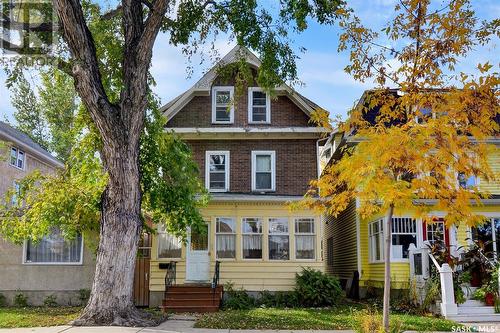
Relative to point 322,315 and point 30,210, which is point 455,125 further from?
point 30,210

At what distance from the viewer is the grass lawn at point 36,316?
462 inches

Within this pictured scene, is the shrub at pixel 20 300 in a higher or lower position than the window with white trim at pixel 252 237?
lower

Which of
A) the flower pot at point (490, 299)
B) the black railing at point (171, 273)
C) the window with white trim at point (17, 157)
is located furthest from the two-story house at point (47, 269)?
the flower pot at point (490, 299)

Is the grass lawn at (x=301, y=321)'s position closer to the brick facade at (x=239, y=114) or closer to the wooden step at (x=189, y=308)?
the wooden step at (x=189, y=308)

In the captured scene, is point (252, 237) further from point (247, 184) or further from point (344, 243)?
point (344, 243)

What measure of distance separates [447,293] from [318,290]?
4.22m

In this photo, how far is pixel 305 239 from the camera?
1727cm

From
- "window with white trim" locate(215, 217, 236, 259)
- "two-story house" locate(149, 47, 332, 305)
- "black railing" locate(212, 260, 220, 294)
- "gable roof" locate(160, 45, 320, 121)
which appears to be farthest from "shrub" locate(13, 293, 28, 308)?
"gable roof" locate(160, 45, 320, 121)

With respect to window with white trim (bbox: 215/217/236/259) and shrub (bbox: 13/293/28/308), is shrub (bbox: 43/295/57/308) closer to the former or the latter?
shrub (bbox: 13/293/28/308)

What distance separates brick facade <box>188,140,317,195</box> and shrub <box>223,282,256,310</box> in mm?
3623

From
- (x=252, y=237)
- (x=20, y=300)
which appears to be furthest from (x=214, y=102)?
(x=20, y=300)

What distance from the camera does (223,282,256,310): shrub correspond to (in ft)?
51.3

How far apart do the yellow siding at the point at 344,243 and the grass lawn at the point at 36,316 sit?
10.9 m

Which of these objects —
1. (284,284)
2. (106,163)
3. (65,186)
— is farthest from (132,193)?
(284,284)
